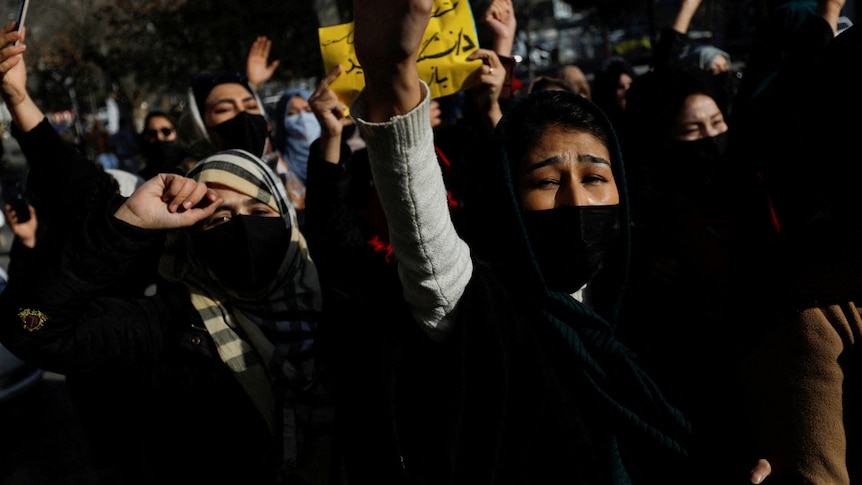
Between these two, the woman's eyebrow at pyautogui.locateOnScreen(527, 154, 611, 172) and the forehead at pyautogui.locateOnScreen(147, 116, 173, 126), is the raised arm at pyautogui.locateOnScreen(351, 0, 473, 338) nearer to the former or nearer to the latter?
the woman's eyebrow at pyautogui.locateOnScreen(527, 154, 611, 172)

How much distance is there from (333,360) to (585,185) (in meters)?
0.81

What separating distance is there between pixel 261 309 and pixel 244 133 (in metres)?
1.41

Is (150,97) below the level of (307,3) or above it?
below

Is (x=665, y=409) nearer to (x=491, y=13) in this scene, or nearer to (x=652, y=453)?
(x=652, y=453)

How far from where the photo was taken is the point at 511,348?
1258 millimetres

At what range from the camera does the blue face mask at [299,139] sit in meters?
4.02

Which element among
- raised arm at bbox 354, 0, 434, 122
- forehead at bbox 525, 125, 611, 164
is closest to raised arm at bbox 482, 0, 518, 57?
forehead at bbox 525, 125, 611, 164

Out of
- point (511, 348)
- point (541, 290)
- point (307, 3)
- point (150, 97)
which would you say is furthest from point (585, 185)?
point (150, 97)

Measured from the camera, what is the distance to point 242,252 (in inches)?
71.4

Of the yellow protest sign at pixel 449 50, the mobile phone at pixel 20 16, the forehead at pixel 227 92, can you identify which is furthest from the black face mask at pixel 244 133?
the mobile phone at pixel 20 16

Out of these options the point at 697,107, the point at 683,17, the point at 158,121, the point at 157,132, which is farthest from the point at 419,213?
the point at 158,121

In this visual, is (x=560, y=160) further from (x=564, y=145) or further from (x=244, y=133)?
(x=244, y=133)

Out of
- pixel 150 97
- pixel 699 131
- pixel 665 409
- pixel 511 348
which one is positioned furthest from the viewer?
pixel 150 97

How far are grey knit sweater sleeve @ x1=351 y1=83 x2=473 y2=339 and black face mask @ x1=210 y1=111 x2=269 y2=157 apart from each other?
204 centimetres
